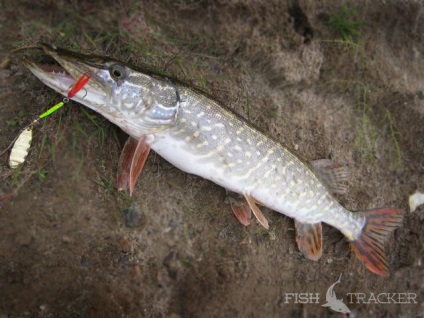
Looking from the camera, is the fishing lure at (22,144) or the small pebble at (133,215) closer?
the fishing lure at (22,144)

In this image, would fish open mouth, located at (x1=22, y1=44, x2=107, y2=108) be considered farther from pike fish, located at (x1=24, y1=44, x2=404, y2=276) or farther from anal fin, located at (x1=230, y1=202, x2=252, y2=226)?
anal fin, located at (x1=230, y1=202, x2=252, y2=226)

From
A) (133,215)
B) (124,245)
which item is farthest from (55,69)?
(124,245)

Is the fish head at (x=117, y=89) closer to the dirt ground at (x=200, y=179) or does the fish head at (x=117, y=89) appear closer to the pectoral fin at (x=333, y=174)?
the dirt ground at (x=200, y=179)

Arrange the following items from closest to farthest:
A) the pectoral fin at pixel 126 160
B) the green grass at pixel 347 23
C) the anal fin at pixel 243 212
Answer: the pectoral fin at pixel 126 160, the anal fin at pixel 243 212, the green grass at pixel 347 23

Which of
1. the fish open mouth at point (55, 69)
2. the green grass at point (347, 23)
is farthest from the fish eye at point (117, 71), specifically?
the green grass at point (347, 23)

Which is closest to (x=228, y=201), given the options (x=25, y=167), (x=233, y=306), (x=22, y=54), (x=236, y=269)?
(x=236, y=269)

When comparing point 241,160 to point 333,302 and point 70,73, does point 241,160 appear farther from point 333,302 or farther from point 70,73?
point 333,302
